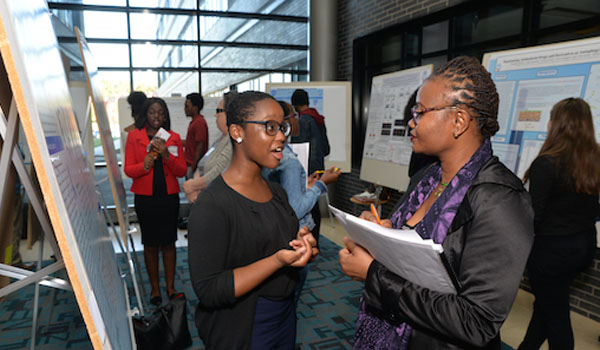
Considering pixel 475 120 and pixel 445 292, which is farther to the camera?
pixel 475 120

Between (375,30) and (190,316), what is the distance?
4.84 m

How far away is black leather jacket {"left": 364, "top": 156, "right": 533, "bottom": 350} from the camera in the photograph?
3.15 feet

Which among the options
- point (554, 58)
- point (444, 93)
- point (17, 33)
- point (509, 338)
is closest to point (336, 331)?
point (509, 338)

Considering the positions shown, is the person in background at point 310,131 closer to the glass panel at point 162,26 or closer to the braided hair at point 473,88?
the braided hair at point 473,88

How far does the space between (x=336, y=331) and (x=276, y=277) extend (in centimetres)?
189

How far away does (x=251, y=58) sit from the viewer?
6.96 metres

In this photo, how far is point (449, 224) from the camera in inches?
43.3

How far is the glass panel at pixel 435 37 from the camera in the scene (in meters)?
4.79

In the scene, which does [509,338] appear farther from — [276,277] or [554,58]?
[276,277]

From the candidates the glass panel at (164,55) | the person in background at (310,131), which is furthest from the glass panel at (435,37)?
the glass panel at (164,55)

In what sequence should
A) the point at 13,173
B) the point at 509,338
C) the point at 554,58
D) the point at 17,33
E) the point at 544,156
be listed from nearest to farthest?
the point at 17,33
the point at 13,173
the point at 544,156
the point at 554,58
the point at 509,338

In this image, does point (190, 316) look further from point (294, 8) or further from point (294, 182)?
point (294, 8)

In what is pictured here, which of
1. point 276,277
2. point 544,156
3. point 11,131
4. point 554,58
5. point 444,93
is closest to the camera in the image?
point 11,131

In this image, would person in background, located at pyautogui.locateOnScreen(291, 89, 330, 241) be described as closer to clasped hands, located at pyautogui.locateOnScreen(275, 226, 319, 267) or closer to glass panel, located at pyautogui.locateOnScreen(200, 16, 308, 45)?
clasped hands, located at pyautogui.locateOnScreen(275, 226, 319, 267)
